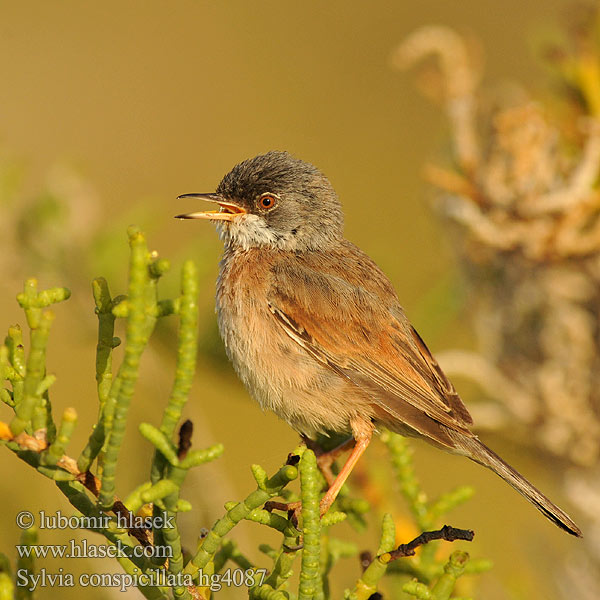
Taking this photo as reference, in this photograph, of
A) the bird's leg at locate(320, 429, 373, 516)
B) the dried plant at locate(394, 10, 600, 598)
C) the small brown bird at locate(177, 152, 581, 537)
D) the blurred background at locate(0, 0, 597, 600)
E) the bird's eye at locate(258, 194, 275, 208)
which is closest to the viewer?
the bird's leg at locate(320, 429, 373, 516)

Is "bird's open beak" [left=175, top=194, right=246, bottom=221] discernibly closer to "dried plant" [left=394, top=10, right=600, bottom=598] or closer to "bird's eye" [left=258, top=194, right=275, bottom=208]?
"bird's eye" [left=258, top=194, right=275, bottom=208]

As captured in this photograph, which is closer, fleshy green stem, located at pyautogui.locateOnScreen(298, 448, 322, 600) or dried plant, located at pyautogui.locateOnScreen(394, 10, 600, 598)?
fleshy green stem, located at pyautogui.locateOnScreen(298, 448, 322, 600)

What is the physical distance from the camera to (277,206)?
12.2ft

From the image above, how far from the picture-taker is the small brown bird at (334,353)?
2.99 m

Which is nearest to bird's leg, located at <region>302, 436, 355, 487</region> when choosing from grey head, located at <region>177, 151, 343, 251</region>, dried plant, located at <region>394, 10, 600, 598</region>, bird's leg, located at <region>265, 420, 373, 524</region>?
bird's leg, located at <region>265, 420, 373, 524</region>

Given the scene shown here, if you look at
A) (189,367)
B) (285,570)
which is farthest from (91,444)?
(285,570)

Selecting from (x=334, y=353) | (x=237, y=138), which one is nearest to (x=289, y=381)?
(x=334, y=353)

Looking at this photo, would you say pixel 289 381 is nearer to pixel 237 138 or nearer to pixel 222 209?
pixel 222 209

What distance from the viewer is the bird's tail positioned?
8.64ft

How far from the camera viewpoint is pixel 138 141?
7742 millimetres

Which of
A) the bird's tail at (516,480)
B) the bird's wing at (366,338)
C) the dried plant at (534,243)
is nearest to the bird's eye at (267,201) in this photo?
the bird's wing at (366,338)

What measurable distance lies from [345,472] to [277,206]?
4.58 ft

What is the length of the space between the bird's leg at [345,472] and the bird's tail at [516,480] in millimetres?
341

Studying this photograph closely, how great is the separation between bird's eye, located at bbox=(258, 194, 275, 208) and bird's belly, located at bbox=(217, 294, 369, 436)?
29.8 inches
